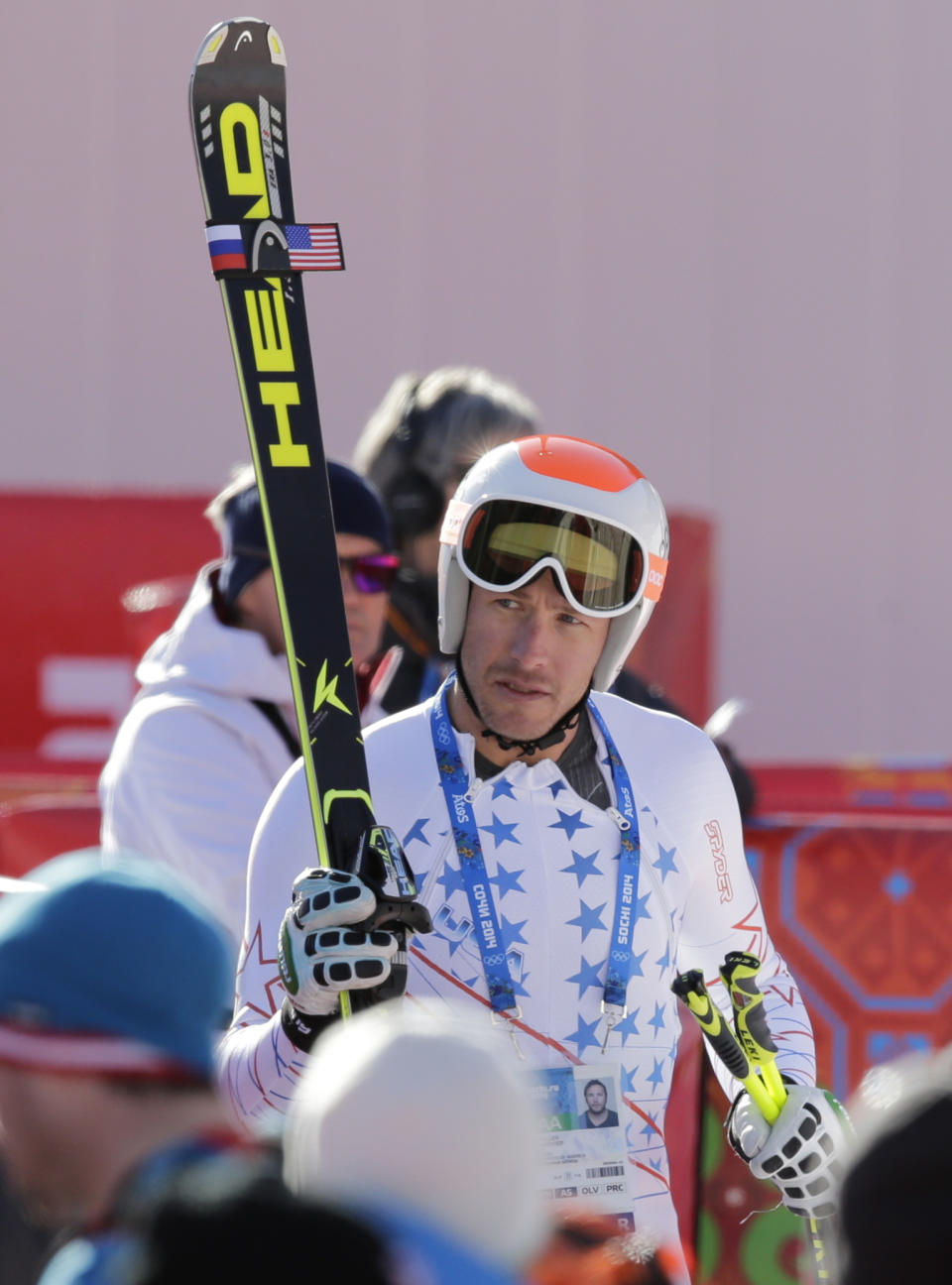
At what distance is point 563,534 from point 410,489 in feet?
4.41

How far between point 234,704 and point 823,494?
183 inches

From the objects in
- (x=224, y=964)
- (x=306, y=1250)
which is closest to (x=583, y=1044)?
(x=224, y=964)

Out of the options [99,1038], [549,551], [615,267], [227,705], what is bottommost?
[615,267]

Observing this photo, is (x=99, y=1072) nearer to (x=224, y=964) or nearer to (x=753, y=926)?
(x=224, y=964)

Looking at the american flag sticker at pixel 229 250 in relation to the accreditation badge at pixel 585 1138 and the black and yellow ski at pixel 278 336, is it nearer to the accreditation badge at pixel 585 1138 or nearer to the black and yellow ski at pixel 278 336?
the black and yellow ski at pixel 278 336

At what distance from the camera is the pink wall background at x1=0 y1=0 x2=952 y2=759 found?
302 inches

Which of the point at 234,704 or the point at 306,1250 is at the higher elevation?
the point at 306,1250

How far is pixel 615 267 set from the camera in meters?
7.80

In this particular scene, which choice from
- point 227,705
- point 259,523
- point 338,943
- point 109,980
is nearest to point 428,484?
point 259,523

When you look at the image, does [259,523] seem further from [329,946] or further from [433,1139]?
[433,1139]

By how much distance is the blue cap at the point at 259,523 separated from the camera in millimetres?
3580

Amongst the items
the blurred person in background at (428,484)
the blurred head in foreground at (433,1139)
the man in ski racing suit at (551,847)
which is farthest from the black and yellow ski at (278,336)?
the blurred head in foreground at (433,1139)

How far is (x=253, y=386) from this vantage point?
2828 millimetres

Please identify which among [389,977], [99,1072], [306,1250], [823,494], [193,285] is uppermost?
[306,1250]
